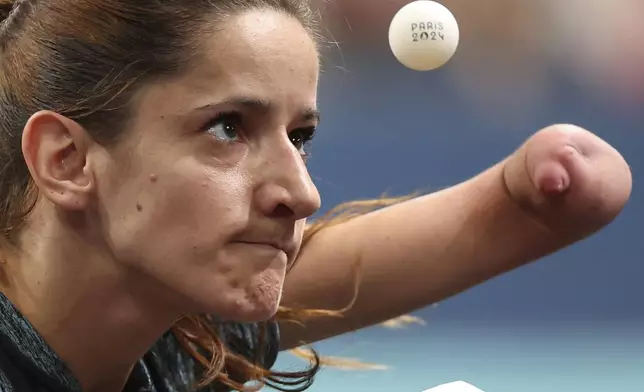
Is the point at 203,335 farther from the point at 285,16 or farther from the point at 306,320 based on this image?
the point at 285,16

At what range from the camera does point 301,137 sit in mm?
779

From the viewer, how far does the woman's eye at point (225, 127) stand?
2.31ft

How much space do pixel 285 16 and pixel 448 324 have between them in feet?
4.95

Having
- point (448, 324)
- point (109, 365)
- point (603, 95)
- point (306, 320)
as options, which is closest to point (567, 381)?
point (448, 324)

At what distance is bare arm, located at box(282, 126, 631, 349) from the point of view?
818 millimetres

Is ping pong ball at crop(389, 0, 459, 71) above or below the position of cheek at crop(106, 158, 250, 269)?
above

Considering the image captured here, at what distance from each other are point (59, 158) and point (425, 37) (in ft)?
2.46

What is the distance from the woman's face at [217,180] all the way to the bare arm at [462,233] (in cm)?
24

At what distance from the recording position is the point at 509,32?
2.15m

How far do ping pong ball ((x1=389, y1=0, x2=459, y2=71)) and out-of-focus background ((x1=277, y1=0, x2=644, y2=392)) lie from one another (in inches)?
26.9

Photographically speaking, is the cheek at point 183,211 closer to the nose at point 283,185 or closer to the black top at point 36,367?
the nose at point 283,185

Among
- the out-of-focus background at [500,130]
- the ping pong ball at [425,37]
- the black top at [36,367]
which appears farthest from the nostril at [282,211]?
the out-of-focus background at [500,130]

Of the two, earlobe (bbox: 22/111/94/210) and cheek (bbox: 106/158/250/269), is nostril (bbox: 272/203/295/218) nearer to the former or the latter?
cheek (bbox: 106/158/250/269)

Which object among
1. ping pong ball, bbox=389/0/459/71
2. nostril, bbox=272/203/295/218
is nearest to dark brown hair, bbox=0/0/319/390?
nostril, bbox=272/203/295/218
